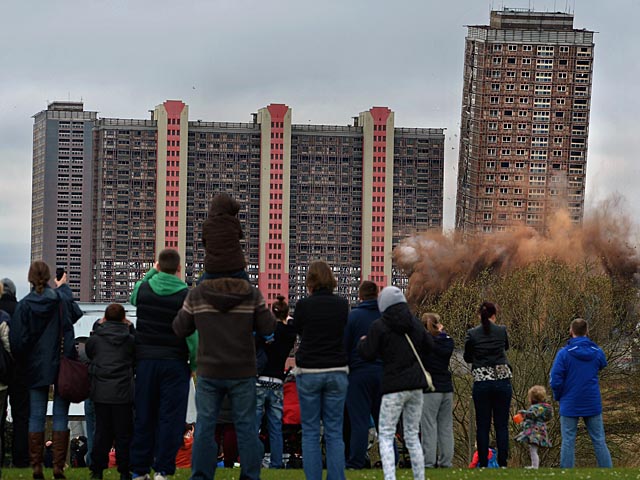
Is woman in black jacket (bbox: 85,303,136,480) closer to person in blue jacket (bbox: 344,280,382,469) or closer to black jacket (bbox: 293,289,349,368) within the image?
black jacket (bbox: 293,289,349,368)

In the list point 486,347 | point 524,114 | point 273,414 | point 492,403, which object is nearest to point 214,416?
point 273,414

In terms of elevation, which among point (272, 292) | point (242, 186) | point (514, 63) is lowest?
point (272, 292)

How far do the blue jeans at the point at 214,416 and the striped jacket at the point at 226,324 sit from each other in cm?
11

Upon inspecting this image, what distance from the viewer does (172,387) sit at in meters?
11.7

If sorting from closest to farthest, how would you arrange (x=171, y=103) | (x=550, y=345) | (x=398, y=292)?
(x=398, y=292)
(x=550, y=345)
(x=171, y=103)

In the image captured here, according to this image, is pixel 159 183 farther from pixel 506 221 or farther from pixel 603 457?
pixel 603 457

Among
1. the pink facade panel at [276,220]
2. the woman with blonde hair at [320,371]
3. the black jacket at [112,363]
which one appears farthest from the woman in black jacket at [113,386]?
the pink facade panel at [276,220]

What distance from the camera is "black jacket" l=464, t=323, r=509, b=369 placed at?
49.8 ft

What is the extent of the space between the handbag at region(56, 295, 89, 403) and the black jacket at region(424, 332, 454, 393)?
4.19 meters

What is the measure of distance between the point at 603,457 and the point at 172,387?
615 centimetres

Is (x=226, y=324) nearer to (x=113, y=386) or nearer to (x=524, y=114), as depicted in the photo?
(x=113, y=386)

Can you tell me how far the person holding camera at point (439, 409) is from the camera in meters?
14.9

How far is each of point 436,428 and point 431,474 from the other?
5.98ft

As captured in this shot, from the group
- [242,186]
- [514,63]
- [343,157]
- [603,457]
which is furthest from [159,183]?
[603,457]
